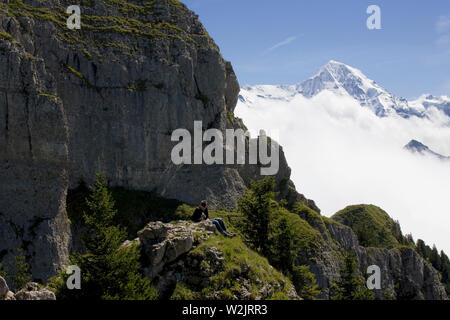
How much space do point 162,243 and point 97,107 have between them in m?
50.9

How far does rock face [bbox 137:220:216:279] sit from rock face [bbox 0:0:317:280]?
34.8 meters

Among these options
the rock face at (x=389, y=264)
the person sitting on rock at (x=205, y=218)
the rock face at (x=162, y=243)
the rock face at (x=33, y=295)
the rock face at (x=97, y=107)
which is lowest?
the rock face at (x=389, y=264)

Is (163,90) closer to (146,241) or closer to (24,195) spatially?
(24,195)

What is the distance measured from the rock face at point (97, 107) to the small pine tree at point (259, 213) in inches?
1269

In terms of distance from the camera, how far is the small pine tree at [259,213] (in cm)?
4131

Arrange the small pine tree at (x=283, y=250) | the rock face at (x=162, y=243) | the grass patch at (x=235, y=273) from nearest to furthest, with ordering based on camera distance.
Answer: the grass patch at (x=235, y=273), the rock face at (x=162, y=243), the small pine tree at (x=283, y=250)

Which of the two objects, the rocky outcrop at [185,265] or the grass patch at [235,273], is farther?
the rocky outcrop at [185,265]

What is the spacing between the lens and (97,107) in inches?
2790

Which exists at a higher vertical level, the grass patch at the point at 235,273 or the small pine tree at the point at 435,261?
the grass patch at the point at 235,273

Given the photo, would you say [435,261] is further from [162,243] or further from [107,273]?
[107,273]

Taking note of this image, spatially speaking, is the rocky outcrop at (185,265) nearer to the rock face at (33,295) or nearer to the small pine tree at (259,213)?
the rock face at (33,295)

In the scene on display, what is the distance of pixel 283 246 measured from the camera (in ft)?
138

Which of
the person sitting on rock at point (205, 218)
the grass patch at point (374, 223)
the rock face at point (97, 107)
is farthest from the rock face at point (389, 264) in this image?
the person sitting on rock at point (205, 218)
